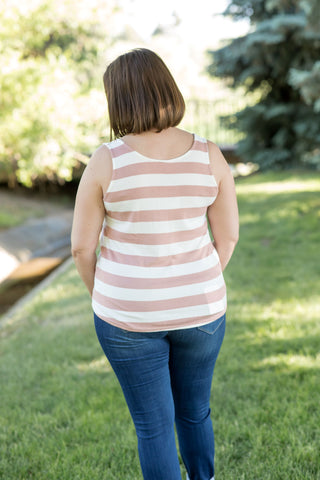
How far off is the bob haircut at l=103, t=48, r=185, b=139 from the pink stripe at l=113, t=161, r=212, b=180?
0.38ft

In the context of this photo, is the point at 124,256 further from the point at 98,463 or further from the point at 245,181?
the point at 245,181

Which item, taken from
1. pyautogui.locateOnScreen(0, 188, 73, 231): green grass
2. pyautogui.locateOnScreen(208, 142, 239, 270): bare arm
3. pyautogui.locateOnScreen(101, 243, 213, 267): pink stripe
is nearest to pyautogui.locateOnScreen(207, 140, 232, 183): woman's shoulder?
pyautogui.locateOnScreen(208, 142, 239, 270): bare arm

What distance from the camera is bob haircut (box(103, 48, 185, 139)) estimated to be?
142cm

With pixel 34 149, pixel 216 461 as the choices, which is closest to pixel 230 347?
pixel 216 461

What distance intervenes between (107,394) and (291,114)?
36.3 ft

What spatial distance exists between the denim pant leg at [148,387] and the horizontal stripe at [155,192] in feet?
1.32

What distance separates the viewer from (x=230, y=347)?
140 inches

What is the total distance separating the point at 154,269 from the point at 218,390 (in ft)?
5.94

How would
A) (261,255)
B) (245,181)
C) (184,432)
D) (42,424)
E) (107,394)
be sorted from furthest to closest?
(245,181), (261,255), (107,394), (42,424), (184,432)

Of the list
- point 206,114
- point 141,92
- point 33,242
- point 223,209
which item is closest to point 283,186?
point 33,242

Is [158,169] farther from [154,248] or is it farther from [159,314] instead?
[159,314]

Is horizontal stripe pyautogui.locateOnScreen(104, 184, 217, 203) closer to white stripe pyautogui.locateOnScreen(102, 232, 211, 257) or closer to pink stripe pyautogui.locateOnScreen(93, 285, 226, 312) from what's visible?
white stripe pyautogui.locateOnScreen(102, 232, 211, 257)

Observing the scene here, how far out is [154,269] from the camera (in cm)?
143

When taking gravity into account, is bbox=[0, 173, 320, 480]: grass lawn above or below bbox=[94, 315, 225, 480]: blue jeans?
below
